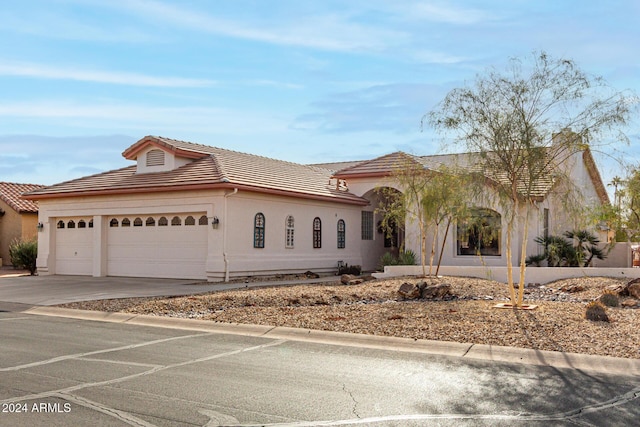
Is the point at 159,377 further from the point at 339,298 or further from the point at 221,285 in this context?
the point at 221,285

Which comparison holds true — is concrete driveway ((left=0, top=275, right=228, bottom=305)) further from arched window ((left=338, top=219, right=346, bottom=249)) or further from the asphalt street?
arched window ((left=338, top=219, right=346, bottom=249))

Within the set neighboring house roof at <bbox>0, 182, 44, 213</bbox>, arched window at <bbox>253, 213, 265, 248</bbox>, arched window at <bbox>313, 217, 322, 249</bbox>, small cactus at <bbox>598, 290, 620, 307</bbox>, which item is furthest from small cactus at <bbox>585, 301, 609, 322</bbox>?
neighboring house roof at <bbox>0, 182, 44, 213</bbox>

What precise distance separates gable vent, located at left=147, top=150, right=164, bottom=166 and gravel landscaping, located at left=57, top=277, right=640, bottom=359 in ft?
30.0

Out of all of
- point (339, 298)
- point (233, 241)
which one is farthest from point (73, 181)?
point (339, 298)

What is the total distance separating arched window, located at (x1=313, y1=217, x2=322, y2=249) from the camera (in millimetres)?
27047

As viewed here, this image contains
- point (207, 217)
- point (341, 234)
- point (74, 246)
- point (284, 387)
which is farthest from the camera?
point (341, 234)

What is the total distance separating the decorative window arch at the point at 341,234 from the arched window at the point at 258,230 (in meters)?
5.33

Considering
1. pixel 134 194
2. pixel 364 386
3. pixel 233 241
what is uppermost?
pixel 134 194

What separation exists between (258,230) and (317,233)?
3.94 m

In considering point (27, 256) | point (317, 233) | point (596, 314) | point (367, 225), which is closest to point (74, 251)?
point (27, 256)

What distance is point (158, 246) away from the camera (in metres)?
24.2

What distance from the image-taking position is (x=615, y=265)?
27688 millimetres

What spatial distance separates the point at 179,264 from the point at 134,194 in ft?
10.9

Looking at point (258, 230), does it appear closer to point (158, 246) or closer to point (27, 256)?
point (158, 246)
